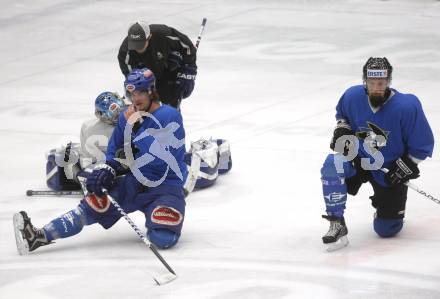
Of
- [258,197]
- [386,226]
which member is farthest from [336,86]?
[386,226]

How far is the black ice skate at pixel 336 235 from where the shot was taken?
7250 mm

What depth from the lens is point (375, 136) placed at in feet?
24.2

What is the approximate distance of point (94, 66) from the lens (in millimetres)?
13406

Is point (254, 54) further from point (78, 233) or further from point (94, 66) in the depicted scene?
point (78, 233)

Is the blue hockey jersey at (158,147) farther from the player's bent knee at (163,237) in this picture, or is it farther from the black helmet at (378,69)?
the black helmet at (378,69)

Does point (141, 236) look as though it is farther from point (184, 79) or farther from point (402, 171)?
point (184, 79)

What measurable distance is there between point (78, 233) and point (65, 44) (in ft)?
23.6

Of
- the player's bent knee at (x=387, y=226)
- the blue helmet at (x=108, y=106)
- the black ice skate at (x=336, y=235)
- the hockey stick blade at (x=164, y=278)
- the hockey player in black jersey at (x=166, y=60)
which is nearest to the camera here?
the hockey stick blade at (x=164, y=278)

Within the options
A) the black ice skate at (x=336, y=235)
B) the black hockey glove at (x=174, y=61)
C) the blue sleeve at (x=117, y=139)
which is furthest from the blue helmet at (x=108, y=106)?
the black ice skate at (x=336, y=235)

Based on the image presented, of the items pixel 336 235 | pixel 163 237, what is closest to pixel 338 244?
pixel 336 235

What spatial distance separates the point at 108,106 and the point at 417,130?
2.45 metres

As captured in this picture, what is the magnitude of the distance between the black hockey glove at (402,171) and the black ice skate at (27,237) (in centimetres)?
214

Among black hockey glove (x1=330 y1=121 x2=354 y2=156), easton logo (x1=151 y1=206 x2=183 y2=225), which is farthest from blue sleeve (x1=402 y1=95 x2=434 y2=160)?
easton logo (x1=151 y1=206 x2=183 y2=225)

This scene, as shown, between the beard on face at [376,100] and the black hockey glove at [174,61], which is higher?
the beard on face at [376,100]
